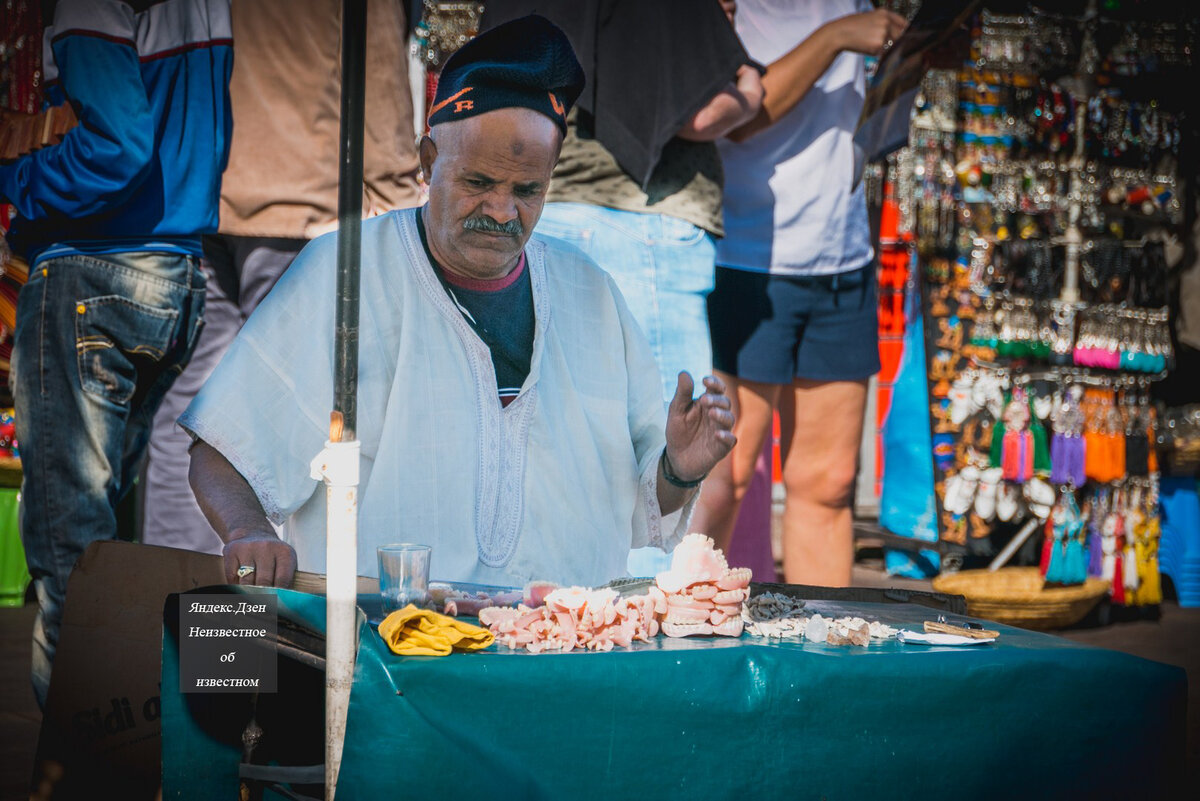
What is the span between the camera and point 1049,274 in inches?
198

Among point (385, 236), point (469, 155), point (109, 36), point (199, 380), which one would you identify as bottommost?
point (199, 380)

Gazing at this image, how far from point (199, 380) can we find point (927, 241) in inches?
122

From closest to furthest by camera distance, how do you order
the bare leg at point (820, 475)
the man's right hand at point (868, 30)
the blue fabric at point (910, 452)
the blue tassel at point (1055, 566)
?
the man's right hand at point (868, 30), the bare leg at point (820, 475), the blue tassel at point (1055, 566), the blue fabric at point (910, 452)

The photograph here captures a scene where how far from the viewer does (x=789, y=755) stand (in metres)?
1.81

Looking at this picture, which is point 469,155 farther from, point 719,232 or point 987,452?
point 987,452

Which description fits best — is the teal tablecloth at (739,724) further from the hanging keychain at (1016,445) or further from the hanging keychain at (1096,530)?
the hanging keychain at (1096,530)

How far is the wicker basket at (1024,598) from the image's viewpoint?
4.57m

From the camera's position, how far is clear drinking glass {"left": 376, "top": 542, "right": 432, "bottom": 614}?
1914 mm

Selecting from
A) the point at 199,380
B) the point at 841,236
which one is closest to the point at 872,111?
the point at 841,236

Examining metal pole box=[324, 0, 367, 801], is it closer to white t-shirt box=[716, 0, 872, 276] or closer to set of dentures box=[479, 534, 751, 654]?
set of dentures box=[479, 534, 751, 654]

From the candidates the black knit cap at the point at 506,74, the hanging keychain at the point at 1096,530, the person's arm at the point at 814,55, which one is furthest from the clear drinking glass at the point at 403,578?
the hanging keychain at the point at 1096,530

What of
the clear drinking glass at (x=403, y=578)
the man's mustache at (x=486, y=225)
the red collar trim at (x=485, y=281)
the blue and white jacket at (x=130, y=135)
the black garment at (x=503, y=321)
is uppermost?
the blue and white jacket at (x=130, y=135)

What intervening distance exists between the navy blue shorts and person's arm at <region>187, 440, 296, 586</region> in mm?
1611

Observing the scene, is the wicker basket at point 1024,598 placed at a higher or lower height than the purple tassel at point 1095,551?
lower
